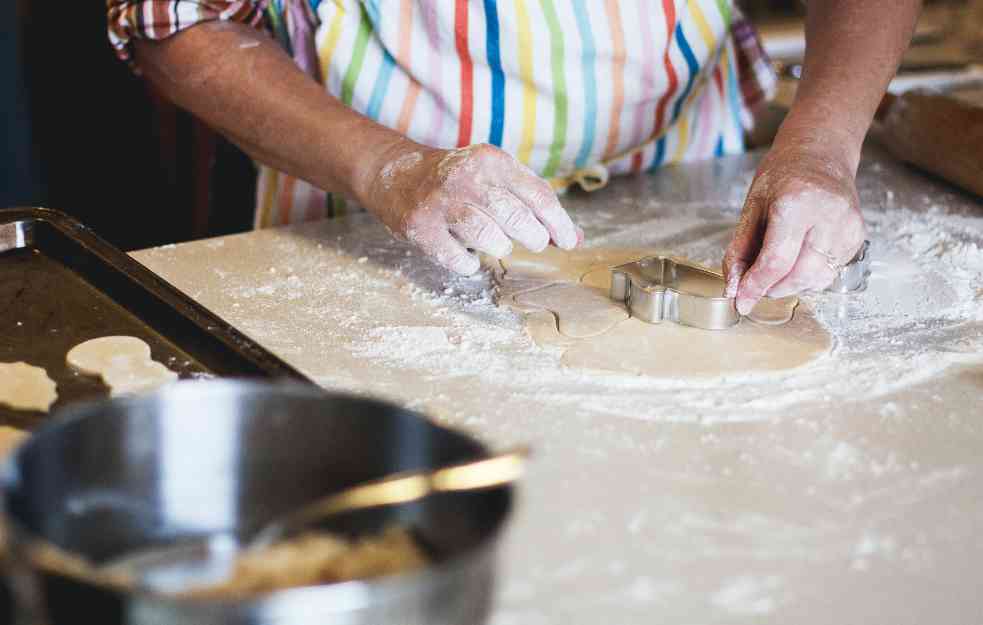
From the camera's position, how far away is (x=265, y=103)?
136cm

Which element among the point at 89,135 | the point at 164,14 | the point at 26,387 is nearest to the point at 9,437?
the point at 26,387

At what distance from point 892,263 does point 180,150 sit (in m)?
2.02

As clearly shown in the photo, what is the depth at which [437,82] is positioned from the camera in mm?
1445

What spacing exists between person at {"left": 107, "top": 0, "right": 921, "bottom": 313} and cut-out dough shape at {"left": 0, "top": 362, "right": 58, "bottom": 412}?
41cm

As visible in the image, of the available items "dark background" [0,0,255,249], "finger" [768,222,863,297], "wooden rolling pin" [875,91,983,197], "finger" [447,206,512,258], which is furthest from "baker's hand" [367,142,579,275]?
"dark background" [0,0,255,249]

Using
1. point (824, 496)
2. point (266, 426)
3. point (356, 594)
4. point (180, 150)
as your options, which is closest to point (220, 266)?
point (266, 426)

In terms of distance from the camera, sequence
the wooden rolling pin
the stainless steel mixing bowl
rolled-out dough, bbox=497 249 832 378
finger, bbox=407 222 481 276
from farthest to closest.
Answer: the wooden rolling pin
finger, bbox=407 222 481 276
rolled-out dough, bbox=497 249 832 378
the stainless steel mixing bowl

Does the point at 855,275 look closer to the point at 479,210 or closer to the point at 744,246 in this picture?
the point at 744,246

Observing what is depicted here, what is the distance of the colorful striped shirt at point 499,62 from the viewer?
4.59ft

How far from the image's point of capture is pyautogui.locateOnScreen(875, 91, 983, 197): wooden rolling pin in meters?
1.53

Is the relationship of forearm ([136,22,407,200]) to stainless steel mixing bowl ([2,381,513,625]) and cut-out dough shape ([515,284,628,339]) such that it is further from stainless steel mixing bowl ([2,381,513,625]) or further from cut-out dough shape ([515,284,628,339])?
stainless steel mixing bowl ([2,381,513,625])

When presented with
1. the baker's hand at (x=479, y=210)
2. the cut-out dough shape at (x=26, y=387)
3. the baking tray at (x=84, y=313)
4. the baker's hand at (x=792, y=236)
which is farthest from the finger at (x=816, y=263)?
the cut-out dough shape at (x=26, y=387)

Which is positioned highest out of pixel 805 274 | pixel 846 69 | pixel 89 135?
pixel 846 69

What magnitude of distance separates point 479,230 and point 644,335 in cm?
21
